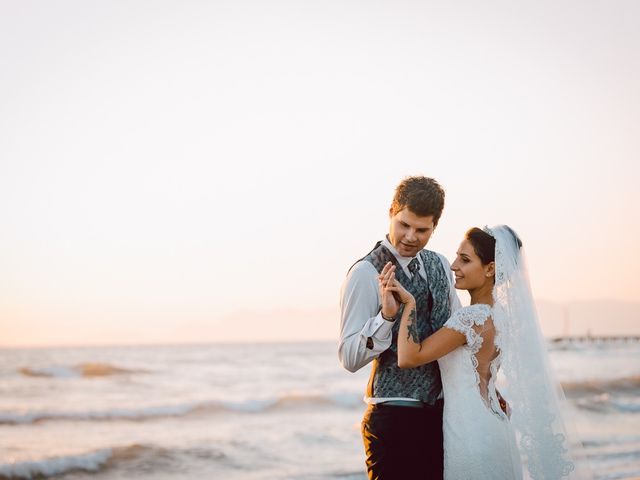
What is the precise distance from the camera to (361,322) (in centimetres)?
374

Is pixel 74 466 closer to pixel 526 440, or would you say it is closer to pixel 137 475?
pixel 137 475

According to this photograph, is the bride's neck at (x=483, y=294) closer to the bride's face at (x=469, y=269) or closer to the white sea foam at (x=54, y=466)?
the bride's face at (x=469, y=269)

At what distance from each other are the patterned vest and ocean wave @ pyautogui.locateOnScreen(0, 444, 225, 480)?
761 centimetres

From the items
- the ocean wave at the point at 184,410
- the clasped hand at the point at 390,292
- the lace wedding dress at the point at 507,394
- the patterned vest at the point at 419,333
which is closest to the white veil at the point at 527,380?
the lace wedding dress at the point at 507,394

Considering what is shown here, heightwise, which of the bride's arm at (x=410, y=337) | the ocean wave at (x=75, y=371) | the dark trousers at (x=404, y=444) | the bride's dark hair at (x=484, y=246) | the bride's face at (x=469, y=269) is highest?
the bride's dark hair at (x=484, y=246)

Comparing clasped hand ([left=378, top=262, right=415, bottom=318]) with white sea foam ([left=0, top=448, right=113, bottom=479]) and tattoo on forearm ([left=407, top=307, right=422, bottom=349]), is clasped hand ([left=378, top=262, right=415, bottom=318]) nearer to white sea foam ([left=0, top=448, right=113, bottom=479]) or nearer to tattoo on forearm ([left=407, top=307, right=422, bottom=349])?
tattoo on forearm ([left=407, top=307, right=422, bottom=349])

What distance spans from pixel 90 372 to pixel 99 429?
47.0 ft

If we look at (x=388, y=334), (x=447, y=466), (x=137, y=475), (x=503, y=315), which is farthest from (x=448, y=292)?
(x=137, y=475)

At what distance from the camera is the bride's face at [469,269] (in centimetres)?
400

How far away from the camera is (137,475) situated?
10047mm

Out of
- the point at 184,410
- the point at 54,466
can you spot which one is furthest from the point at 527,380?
the point at 184,410

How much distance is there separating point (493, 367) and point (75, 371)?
26008mm

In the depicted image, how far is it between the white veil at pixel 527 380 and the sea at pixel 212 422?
21 cm

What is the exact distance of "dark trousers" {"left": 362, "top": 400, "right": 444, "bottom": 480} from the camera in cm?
373
